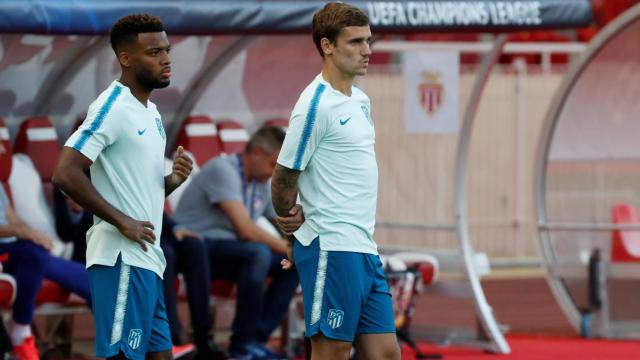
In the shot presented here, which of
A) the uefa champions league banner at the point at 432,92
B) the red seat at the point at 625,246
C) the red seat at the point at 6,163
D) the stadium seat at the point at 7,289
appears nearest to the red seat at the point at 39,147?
the red seat at the point at 6,163

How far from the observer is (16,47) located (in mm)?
10633

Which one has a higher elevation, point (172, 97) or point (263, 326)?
point (172, 97)

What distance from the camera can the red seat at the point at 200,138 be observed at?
11320 mm

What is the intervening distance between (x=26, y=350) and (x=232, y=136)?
106 inches

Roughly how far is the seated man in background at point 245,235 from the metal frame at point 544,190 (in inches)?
120

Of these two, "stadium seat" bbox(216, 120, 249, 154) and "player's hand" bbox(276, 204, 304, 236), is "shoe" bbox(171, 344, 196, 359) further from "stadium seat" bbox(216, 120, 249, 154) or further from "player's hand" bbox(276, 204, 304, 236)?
"player's hand" bbox(276, 204, 304, 236)

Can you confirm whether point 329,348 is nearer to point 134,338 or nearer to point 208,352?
point 134,338

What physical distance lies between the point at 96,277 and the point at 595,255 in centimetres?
A: 697

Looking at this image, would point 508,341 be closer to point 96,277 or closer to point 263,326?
point 263,326

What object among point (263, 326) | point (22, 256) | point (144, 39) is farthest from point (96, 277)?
point (263, 326)

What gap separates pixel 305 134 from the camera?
21.1ft

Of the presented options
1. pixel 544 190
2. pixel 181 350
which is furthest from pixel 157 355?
pixel 544 190

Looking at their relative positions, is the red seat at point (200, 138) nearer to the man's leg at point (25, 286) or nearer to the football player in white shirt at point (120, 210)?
the man's leg at point (25, 286)

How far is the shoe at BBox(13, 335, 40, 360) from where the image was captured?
9.37 m
